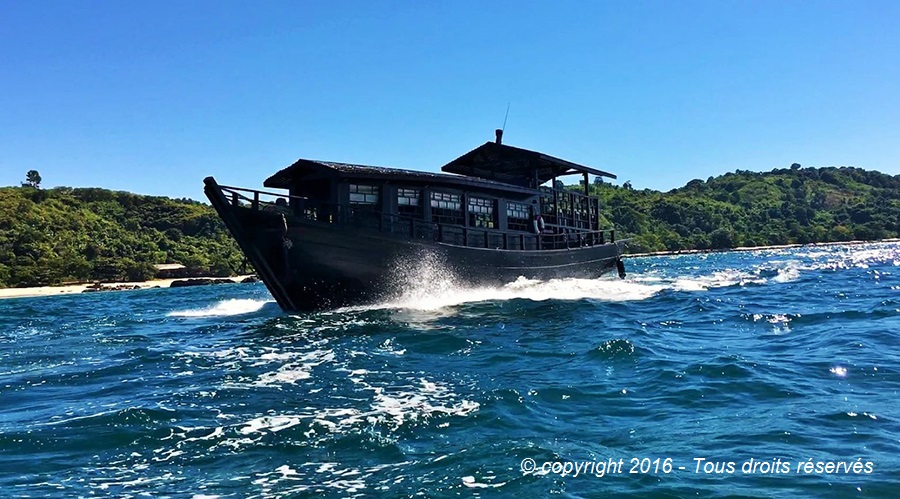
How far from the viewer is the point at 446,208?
67.2ft

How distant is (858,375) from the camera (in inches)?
319

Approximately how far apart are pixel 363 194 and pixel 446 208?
3.42 metres

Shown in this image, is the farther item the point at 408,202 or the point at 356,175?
the point at 408,202

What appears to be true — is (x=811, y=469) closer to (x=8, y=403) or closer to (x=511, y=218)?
(x=8, y=403)

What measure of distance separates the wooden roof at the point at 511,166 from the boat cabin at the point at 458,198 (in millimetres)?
46

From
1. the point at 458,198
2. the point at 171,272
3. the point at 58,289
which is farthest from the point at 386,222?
the point at 171,272

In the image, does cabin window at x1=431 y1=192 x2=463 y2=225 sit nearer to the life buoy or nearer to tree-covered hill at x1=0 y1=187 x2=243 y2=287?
the life buoy

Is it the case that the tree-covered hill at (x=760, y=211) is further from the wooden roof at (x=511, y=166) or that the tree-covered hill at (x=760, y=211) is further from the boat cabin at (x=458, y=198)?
the boat cabin at (x=458, y=198)

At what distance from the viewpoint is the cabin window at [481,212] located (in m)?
21.4

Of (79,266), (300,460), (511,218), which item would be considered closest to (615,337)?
(300,460)

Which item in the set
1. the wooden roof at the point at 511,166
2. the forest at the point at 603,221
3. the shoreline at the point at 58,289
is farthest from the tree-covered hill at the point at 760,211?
the wooden roof at the point at 511,166

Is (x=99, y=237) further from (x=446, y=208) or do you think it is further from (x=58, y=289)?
(x=446, y=208)

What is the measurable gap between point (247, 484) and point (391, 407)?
99.1 inches

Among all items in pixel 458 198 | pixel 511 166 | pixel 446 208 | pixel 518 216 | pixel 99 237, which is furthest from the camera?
pixel 99 237
